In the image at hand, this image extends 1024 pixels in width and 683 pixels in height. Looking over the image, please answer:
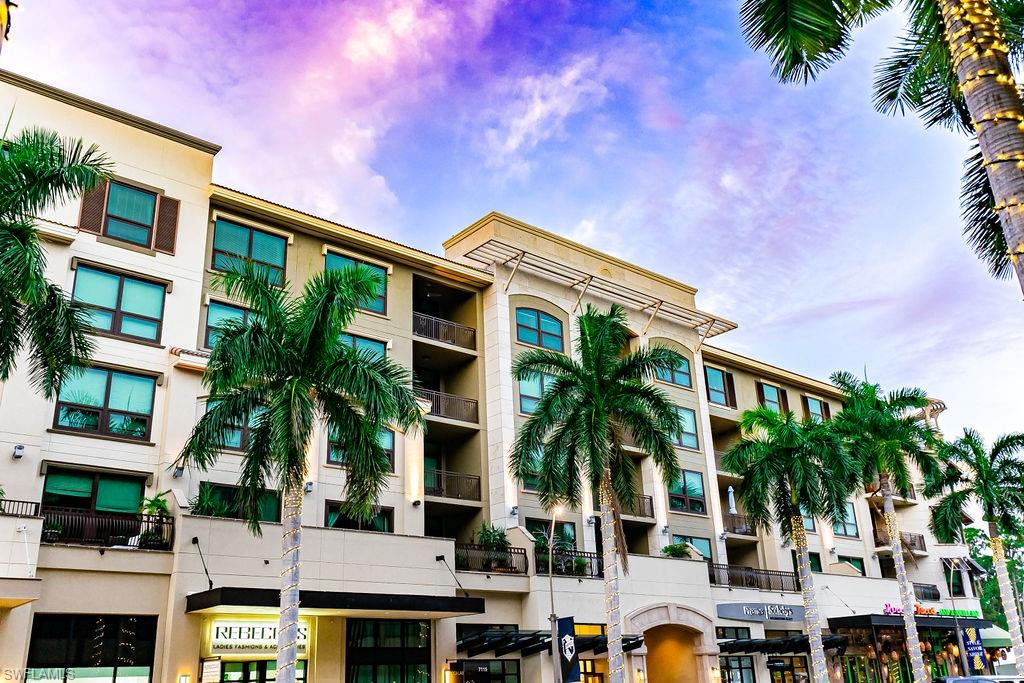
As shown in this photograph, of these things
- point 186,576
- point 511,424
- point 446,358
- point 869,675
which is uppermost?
point 446,358

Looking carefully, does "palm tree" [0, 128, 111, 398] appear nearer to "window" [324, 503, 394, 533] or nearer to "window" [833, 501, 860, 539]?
"window" [324, 503, 394, 533]

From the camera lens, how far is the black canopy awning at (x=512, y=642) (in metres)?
29.7

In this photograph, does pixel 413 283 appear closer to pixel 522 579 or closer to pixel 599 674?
pixel 522 579

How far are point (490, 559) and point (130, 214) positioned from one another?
17.1 m

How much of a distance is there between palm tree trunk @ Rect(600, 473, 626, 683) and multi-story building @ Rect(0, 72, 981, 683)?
3693mm

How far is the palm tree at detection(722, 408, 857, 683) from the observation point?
117 ft

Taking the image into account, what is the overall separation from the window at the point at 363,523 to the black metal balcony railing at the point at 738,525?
2124 centimetres

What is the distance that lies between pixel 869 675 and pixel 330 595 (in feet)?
113

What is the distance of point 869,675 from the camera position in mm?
46938

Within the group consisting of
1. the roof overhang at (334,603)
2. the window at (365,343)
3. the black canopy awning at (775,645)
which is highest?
the window at (365,343)

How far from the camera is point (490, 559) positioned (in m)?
32.0

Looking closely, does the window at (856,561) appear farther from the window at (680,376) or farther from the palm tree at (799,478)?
the palm tree at (799,478)

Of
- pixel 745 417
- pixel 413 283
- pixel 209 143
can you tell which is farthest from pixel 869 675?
pixel 209 143

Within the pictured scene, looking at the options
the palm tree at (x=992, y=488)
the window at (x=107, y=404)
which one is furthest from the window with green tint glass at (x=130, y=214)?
the palm tree at (x=992, y=488)
